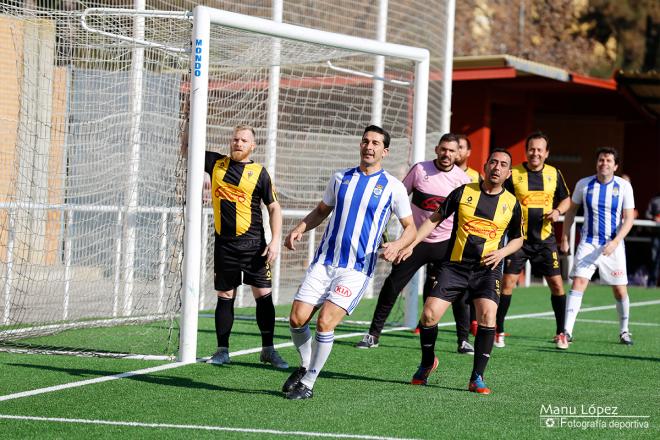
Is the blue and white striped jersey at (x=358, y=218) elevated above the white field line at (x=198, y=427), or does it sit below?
above

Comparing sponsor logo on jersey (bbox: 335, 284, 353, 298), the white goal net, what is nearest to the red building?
the white goal net

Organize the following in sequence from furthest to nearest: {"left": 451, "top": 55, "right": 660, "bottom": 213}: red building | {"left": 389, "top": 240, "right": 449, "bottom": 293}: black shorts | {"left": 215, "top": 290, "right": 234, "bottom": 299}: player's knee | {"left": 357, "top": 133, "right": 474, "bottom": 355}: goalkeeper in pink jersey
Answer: {"left": 451, "top": 55, "right": 660, "bottom": 213}: red building < {"left": 389, "top": 240, "right": 449, "bottom": 293}: black shorts < {"left": 357, "top": 133, "right": 474, "bottom": 355}: goalkeeper in pink jersey < {"left": 215, "top": 290, "right": 234, "bottom": 299}: player's knee

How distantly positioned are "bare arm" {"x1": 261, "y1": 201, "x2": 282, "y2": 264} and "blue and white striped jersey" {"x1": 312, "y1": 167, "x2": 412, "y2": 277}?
3.14 feet

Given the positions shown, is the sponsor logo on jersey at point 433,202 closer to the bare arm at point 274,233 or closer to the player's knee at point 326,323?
the bare arm at point 274,233

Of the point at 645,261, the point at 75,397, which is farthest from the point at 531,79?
the point at 75,397

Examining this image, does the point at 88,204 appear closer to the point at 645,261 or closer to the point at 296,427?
the point at 296,427

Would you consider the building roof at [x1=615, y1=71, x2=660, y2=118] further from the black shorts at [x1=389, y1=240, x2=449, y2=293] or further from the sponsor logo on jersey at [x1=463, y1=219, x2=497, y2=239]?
the sponsor logo on jersey at [x1=463, y1=219, x2=497, y2=239]

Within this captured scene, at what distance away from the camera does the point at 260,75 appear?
13.0 meters

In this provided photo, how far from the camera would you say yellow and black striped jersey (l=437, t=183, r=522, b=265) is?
8469 millimetres

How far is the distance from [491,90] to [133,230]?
37.0 feet

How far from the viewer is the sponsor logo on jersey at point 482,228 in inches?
334

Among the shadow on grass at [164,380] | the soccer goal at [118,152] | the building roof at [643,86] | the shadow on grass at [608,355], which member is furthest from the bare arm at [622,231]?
the building roof at [643,86]

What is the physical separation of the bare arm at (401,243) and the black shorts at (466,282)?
51cm

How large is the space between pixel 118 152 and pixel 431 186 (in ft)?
10.5
